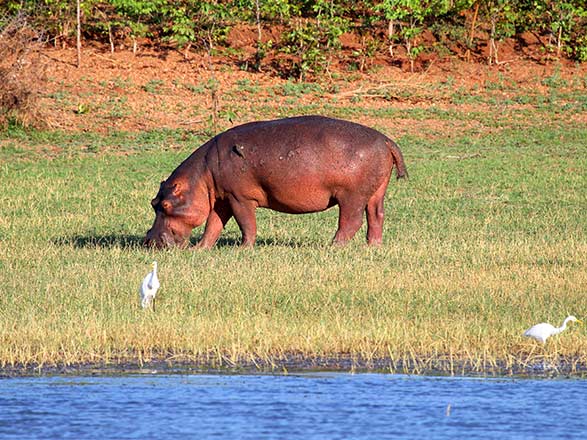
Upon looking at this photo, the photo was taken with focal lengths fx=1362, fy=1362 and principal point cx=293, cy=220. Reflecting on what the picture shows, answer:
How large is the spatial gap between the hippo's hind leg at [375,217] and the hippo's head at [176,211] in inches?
67.4

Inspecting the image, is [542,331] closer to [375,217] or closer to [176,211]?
[375,217]

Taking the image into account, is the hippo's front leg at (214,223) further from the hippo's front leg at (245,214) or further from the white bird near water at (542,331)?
the white bird near water at (542,331)

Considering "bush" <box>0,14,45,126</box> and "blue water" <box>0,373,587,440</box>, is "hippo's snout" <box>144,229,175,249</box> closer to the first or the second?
"blue water" <box>0,373,587,440</box>

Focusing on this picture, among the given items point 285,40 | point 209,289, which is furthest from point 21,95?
point 209,289

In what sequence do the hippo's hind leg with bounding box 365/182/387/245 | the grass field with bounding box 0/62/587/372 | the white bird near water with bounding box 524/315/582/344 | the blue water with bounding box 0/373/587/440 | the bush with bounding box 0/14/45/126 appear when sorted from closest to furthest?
the blue water with bounding box 0/373/587/440
the white bird near water with bounding box 524/315/582/344
the grass field with bounding box 0/62/587/372
the hippo's hind leg with bounding box 365/182/387/245
the bush with bounding box 0/14/45/126

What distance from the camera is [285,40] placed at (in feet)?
96.1

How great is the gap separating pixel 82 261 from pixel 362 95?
1546cm

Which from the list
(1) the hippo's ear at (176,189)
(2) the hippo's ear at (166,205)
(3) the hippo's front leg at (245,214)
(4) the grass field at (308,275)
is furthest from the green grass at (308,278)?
(1) the hippo's ear at (176,189)

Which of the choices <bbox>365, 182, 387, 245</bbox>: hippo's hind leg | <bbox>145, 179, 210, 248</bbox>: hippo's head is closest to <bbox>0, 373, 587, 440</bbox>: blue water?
<bbox>145, 179, 210, 248</bbox>: hippo's head

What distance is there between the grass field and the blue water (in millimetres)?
506

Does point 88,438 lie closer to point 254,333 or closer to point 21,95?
point 254,333

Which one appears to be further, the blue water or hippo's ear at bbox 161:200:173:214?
hippo's ear at bbox 161:200:173:214

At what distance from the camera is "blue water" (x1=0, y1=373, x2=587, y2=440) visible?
7.62 m

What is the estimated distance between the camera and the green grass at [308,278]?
31.0 feet
